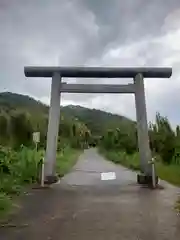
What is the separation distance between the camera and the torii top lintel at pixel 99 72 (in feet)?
48.8

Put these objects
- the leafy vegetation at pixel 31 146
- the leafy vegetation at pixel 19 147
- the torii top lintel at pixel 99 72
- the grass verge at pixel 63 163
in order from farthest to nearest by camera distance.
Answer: the grass verge at pixel 63 163, the torii top lintel at pixel 99 72, the leafy vegetation at pixel 31 146, the leafy vegetation at pixel 19 147

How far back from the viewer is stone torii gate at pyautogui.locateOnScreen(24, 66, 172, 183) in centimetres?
1490

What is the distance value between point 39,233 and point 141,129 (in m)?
8.97

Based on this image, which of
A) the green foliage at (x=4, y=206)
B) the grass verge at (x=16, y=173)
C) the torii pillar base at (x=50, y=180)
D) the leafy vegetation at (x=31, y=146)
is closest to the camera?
the green foliage at (x=4, y=206)

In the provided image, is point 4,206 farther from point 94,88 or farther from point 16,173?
point 94,88

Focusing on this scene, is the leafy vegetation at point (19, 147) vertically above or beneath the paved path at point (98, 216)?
above

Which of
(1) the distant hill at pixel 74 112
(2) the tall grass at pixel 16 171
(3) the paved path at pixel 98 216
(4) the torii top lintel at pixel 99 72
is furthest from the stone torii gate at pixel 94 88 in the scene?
(1) the distant hill at pixel 74 112

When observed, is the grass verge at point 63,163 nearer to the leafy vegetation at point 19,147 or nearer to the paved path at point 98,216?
the leafy vegetation at point 19,147

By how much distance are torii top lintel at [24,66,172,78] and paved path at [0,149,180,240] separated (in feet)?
13.9

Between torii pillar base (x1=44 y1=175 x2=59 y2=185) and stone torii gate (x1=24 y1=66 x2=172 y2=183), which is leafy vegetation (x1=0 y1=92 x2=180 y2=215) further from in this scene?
stone torii gate (x1=24 y1=66 x2=172 y2=183)

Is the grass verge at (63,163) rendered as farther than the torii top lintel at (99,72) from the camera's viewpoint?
Yes

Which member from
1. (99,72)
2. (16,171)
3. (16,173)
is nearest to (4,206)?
(16,173)

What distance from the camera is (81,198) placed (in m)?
11.0

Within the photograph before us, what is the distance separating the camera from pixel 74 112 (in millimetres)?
77312
